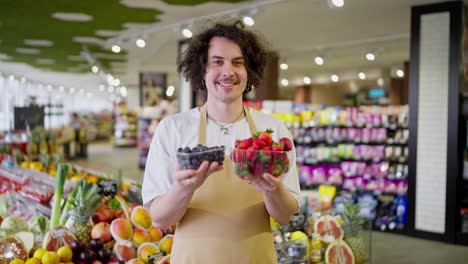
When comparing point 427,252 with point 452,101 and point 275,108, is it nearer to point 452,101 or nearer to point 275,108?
point 452,101

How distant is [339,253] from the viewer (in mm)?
3188

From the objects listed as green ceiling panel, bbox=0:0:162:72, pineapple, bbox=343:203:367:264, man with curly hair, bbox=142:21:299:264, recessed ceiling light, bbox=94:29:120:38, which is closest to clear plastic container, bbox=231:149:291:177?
man with curly hair, bbox=142:21:299:264

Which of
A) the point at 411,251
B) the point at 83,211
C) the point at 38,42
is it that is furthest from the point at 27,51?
the point at 83,211

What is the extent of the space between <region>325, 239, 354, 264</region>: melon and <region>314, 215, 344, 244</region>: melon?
0.05 m

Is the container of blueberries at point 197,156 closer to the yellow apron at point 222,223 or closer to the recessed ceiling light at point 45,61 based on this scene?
the yellow apron at point 222,223

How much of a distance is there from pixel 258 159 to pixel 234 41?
0.48 metres

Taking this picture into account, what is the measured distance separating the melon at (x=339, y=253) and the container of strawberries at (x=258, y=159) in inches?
75.5

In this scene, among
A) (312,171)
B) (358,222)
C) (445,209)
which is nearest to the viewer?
(358,222)

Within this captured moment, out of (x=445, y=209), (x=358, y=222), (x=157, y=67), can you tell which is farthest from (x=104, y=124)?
(x=358, y=222)

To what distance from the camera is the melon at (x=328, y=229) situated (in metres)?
3.25

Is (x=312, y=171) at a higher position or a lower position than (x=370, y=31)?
lower

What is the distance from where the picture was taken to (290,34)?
999 centimetres

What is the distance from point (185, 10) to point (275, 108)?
93.5 inches

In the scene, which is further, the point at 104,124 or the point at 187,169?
the point at 104,124
